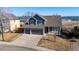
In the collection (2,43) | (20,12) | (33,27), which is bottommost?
(2,43)

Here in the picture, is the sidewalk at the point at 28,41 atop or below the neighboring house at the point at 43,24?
below

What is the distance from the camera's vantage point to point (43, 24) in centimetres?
274

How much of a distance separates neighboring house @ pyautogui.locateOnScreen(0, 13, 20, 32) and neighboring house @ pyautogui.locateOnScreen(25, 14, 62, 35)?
0.15 meters

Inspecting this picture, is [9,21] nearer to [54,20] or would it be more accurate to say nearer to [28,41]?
[28,41]

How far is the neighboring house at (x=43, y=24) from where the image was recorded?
2.72m

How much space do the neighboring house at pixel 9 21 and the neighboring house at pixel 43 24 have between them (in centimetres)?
15

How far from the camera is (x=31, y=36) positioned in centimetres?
278

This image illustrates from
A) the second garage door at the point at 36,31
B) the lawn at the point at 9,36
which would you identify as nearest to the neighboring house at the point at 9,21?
the lawn at the point at 9,36

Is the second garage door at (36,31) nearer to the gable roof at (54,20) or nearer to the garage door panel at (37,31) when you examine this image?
the garage door panel at (37,31)
